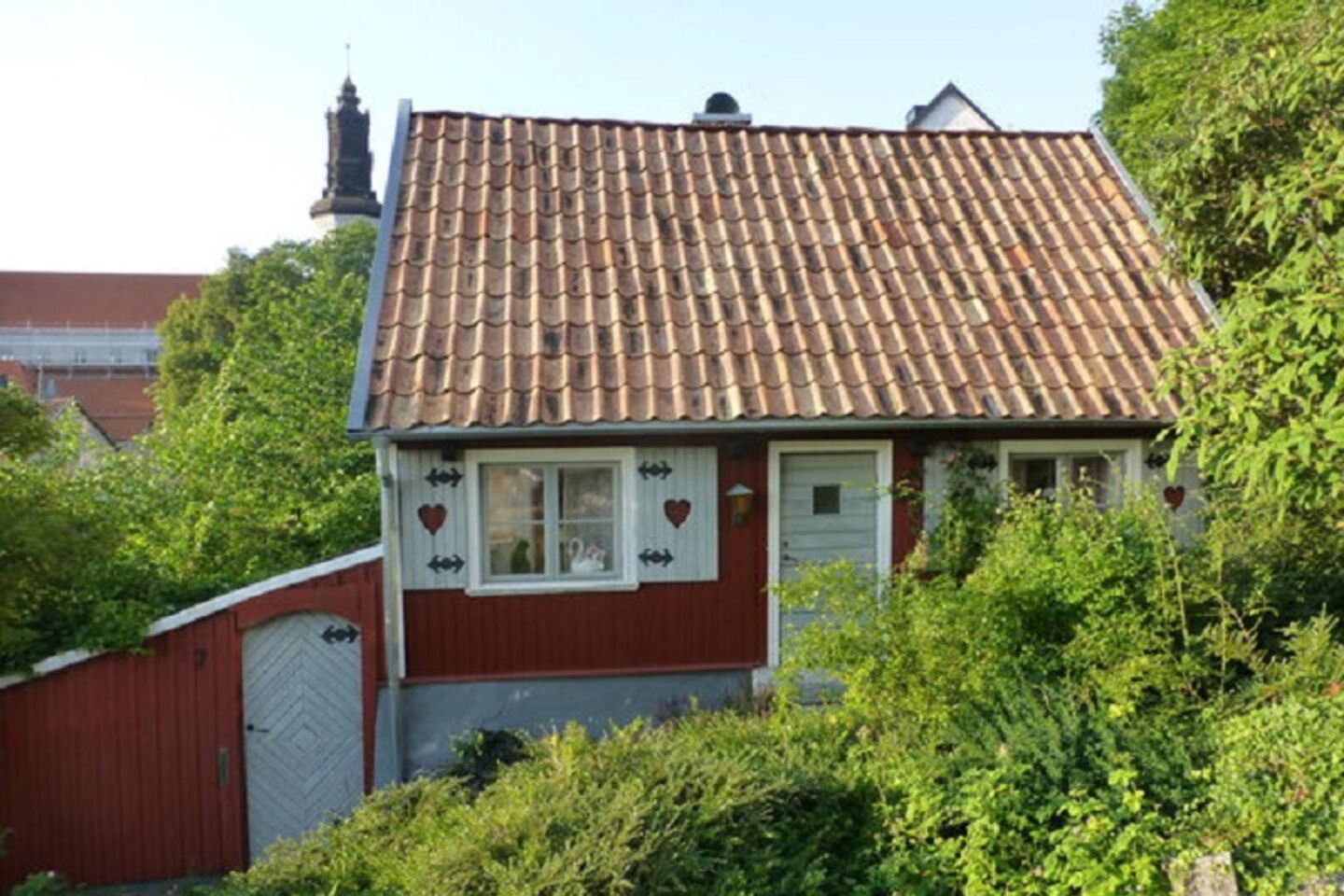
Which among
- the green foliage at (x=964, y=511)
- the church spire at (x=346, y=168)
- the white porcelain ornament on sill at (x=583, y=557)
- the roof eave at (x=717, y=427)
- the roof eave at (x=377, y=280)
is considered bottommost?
the white porcelain ornament on sill at (x=583, y=557)

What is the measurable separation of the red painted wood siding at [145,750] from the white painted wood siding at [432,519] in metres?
0.46

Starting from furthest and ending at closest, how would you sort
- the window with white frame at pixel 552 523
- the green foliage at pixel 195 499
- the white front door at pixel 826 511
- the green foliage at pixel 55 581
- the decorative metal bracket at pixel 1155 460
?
the decorative metal bracket at pixel 1155 460
the white front door at pixel 826 511
the window with white frame at pixel 552 523
the green foliage at pixel 195 499
the green foliage at pixel 55 581

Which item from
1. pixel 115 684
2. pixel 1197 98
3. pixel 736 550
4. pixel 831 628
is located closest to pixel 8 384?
pixel 115 684

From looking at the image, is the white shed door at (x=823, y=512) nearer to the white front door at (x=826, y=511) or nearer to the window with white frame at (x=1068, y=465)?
the white front door at (x=826, y=511)

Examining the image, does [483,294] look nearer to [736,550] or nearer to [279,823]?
[736,550]

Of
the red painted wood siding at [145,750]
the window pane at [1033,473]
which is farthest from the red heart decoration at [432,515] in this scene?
the window pane at [1033,473]

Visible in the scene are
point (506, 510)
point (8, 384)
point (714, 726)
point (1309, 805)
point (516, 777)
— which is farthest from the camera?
point (506, 510)

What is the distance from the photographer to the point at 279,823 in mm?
7707

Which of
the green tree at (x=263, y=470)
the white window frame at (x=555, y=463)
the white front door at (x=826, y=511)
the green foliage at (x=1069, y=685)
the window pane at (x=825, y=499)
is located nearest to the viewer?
the green foliage at (x=1069, y=685)

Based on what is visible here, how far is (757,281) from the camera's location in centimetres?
835

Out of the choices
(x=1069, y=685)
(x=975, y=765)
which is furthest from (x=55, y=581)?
(x=1069, y=685)

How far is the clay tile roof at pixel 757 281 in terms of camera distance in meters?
7.30

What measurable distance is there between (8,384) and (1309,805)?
8.84m

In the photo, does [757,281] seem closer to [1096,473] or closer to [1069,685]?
[1096,473]
